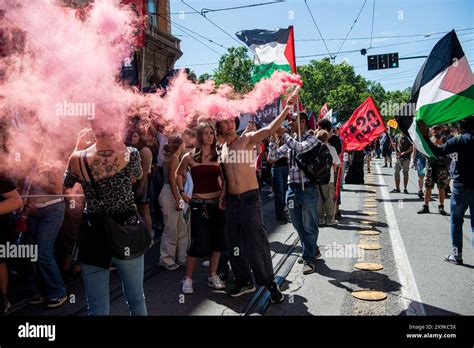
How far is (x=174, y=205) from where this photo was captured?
216 inches

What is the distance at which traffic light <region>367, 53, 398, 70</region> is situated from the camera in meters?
14.4

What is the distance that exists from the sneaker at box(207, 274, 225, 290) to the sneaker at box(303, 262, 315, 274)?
109cm

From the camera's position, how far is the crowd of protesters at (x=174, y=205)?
2.81 meters

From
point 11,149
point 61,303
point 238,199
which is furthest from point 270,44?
point 61,303

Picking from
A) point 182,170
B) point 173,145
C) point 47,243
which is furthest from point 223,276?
point 47,243

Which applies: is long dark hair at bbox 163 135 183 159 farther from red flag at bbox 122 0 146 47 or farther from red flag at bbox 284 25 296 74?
red flag at bbox 284 25 296 74

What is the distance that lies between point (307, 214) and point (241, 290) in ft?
4.46

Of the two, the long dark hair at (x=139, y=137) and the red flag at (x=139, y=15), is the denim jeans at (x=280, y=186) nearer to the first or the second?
the long dark hair at (x=139, y=137)

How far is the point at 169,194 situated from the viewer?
5.48 metres

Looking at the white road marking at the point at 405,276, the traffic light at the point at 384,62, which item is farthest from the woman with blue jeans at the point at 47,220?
the traffic light at the point at 384,62

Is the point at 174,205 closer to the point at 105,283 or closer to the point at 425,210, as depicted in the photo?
the point at 105,283

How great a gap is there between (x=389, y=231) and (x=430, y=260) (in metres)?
1.74

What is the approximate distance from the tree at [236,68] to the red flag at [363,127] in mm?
4111

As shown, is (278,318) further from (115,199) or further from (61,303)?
(61,303)
